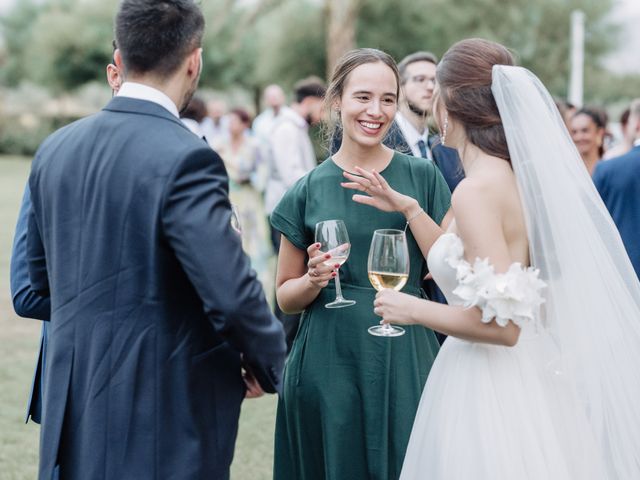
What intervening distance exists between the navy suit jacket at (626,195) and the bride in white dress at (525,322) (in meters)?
2.73

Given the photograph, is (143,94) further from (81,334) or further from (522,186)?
(522,186)

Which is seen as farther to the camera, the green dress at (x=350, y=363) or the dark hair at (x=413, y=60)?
the dark hair at (x=413, y=60)

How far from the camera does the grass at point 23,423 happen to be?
16.8 ft

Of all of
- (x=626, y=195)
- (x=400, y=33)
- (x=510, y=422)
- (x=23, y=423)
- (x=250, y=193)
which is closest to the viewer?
(x=510, y=422)

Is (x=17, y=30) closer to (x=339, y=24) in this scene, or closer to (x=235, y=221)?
(x=339, y=24)

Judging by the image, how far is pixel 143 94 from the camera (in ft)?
8.24

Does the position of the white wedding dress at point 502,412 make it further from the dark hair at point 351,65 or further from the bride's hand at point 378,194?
the dark hair at point 351,65

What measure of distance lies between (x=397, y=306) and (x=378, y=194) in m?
0.59

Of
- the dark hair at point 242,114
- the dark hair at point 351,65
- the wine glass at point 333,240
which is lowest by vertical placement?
the wine glass at point 333,240

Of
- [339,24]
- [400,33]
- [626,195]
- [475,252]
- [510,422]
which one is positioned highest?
[400,33]

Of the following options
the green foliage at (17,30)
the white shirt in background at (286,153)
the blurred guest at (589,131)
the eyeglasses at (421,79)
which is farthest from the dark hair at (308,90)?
the green foliage at (17,30)

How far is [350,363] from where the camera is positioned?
11.6 feet

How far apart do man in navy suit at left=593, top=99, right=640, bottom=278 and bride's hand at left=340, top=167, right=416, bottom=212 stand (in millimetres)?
2806

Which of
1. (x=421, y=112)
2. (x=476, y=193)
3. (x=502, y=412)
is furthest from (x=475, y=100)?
(x=421, y=112)
